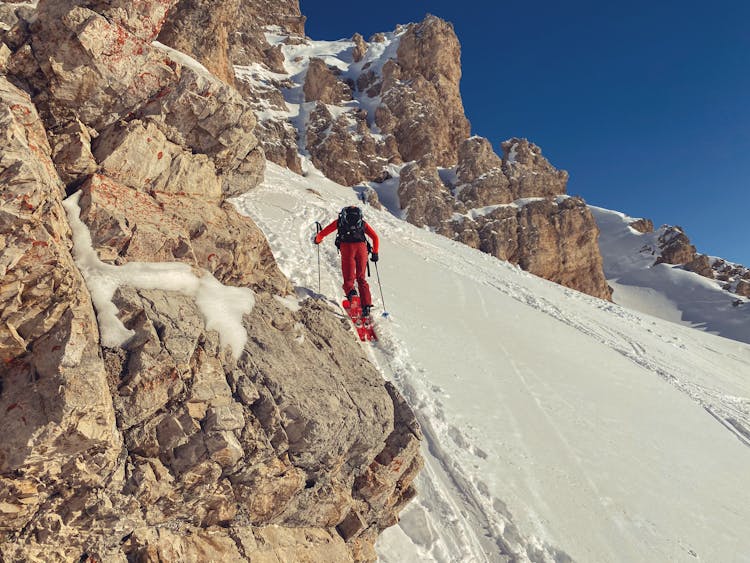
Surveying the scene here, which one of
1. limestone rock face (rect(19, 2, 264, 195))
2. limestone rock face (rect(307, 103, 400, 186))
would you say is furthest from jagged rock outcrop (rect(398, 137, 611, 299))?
limestone rock face (rect(19, 2, 264, 195))

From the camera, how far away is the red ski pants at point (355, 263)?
10344 millimetres

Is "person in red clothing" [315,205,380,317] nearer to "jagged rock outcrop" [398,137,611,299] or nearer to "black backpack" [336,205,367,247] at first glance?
"black backpack" [336,205,367,247]

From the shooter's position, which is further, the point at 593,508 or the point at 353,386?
the point at 593,508

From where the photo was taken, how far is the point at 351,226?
402 inches

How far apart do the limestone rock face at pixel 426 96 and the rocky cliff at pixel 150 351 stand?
66.8 meters

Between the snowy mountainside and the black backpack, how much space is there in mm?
75467

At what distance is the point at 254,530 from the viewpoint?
14.8 ft

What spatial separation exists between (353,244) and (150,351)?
256 inches

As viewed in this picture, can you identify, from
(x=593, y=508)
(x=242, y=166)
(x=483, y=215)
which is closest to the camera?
(x=593, y=508)

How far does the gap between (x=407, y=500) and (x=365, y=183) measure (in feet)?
205

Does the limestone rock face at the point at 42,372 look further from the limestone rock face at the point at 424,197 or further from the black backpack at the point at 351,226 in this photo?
the limestone rock face at the point at 424,197

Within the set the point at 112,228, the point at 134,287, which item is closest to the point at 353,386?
the point at 134,287

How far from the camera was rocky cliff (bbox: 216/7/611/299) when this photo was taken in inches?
2338

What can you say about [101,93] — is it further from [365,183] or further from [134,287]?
[365,183]
